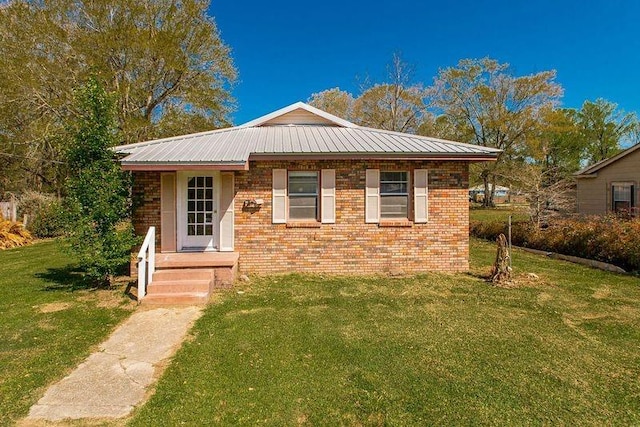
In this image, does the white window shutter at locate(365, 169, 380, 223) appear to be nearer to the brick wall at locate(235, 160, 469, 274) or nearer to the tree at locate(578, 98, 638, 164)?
the brick wall at locate(235, 160, 469, 274)

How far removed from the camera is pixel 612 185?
555 inches

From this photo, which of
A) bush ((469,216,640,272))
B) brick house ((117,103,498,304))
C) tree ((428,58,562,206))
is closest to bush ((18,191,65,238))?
brick house ((117,103,498,304))

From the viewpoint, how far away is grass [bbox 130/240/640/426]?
10.8 ft

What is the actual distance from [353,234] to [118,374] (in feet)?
19.6

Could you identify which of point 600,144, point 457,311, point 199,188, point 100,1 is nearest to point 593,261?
point 457,311

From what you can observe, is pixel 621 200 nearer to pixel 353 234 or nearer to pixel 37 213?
pixel 353 234

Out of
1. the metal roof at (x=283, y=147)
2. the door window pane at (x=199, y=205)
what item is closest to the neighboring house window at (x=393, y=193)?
the metal roof at (x=283, y=147)

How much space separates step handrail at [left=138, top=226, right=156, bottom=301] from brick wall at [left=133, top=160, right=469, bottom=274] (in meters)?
2.05

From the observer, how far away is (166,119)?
19.8 meters

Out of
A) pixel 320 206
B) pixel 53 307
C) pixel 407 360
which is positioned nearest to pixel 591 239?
pixel 320 206

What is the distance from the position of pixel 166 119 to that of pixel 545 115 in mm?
29487

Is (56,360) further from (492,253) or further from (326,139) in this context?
(492,253)

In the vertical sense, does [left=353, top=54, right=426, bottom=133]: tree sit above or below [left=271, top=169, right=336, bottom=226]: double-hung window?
above

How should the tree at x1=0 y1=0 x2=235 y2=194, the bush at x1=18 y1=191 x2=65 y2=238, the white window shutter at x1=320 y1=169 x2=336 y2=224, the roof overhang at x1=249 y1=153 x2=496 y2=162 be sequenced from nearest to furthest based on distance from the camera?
the roof overhang at x1=249 y1=153 x2=496 y2=162 < the white window shutter at x1=320 y1=169 x2=336 y2=224 < the bush at x1=18 y1=191 x2=65 y2=238 < the tree at x1=0 y1=0 x2=235 y2=194
